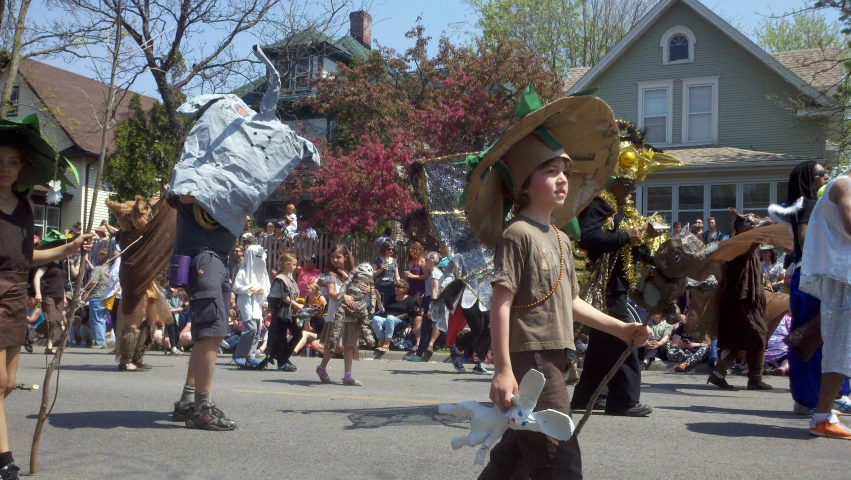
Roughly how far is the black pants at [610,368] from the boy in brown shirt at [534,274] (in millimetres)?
2481

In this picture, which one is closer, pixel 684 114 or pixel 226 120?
Result: pixel 226 120

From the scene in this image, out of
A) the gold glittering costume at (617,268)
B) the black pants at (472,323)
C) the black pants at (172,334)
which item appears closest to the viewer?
the gold glittering costume at (617,268)

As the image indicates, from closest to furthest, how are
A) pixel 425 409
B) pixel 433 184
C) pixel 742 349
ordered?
1. pixel 433 184
2. pixel 425 409
3. pixel 742 349

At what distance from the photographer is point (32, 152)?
16.5 ft

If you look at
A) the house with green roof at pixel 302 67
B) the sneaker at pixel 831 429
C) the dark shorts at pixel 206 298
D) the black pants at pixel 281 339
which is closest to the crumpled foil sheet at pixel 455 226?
the dark shorts at pixel 206 298

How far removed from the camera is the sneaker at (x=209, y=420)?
6.14 m

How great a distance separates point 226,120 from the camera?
6.30 m

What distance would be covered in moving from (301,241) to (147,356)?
6.85m

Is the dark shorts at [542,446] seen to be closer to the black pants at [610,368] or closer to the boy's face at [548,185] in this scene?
the boy's face at [548,185]

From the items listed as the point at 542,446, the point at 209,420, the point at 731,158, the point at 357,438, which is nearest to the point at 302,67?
the point at 731,158

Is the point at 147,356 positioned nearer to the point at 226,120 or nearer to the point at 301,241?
the point at 301,241

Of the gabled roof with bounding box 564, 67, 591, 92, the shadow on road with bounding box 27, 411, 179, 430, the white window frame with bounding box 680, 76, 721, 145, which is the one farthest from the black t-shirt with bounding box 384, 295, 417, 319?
the gabled roof with bounding box 564, 67, 591, 92

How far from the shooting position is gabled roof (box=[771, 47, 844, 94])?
26375 millimetres

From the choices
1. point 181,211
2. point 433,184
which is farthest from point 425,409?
point 181,211
